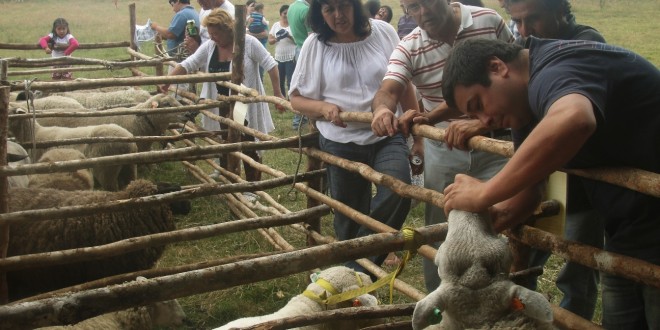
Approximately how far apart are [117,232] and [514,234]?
2925 millimetres

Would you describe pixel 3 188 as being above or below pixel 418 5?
below

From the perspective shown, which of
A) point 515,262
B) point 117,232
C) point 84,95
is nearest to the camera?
point 515,262

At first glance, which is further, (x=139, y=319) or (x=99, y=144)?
(x=99, y=144)

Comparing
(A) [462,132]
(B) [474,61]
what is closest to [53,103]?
(A) [462,132]

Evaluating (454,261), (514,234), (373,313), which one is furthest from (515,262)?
(454,261)

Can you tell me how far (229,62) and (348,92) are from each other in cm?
313

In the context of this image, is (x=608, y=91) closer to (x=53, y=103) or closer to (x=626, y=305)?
(x=626, y=305)

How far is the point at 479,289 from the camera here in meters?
1.79

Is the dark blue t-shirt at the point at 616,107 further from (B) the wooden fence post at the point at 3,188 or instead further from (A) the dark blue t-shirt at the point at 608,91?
(B) the wooden fence post at the point at 3,188

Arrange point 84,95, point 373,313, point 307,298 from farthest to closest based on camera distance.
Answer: point 84,95 < point 307,298 < point 373,313

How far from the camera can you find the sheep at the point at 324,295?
2.77 metres

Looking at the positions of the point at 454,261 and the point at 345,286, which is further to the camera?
the point at 345,286

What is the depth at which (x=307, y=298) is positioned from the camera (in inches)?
114

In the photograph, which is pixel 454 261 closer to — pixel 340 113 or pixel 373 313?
pixel 373 313
